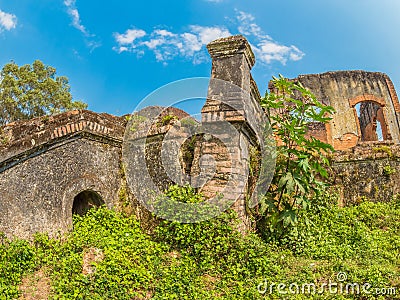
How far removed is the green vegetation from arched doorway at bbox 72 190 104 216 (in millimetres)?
296

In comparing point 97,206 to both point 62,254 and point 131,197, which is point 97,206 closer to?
point 131,197

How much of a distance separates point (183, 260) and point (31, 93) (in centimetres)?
1936

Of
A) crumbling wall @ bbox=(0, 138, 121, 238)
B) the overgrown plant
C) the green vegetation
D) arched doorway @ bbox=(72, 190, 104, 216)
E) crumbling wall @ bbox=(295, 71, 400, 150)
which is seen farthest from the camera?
crumbling wall @ bbox=(295, 71, 400, 150)

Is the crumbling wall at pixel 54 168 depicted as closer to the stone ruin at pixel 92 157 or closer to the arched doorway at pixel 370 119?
the stone ruin at pixel 92 157

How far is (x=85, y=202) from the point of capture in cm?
626

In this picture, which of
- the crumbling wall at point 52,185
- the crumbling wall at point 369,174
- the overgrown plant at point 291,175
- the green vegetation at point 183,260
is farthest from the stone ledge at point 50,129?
the crumbling wall at point 369,174

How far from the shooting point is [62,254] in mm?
4891

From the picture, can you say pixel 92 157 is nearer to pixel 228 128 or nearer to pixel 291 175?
pixel 228 128

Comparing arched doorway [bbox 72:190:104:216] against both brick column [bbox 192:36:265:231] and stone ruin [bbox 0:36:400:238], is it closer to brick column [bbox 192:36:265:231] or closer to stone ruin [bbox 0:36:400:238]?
stone ruin [bbox 0:36:400:238]

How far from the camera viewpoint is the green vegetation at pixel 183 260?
4.32m

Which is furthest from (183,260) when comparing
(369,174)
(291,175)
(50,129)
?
(369,174)

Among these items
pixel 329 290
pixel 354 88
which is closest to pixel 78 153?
pixel 329 290

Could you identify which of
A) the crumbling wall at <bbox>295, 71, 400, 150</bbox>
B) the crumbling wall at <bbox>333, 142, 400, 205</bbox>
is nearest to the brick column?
the crumbling wall at <bbox>333, 142, 400, 205</bbox>

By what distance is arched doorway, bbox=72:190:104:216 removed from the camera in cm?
618
